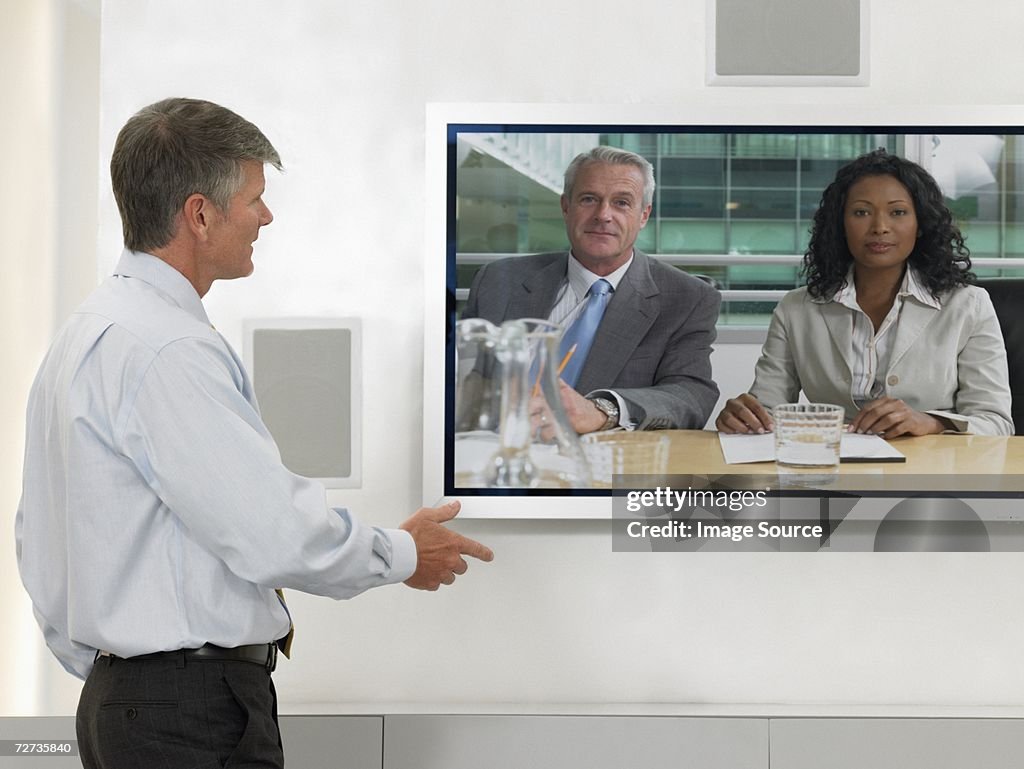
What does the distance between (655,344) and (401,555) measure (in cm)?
90

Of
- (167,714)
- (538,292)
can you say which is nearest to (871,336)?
(538,292)

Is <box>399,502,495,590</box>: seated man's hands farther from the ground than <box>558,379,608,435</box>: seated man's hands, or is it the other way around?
<box>558,379,608,435</box>: seated man's hands

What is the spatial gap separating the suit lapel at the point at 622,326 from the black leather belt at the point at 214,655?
962mm

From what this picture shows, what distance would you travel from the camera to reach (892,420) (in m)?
2.24

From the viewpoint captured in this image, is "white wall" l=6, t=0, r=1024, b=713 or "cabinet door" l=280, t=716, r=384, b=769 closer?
"cabinet door" l=280, t=716, r=384, b=769

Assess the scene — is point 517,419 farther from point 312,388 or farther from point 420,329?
point 312,388

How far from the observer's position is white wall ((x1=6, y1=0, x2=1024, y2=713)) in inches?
91.7

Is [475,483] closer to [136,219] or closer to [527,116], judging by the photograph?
[527,116]

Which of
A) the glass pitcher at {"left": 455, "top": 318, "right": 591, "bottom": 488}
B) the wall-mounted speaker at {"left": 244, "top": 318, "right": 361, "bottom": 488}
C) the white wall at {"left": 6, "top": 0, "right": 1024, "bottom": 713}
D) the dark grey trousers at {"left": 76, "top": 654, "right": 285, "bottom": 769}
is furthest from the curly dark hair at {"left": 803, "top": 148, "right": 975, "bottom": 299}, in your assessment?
the dark grey trousers at {"left": 76, "top": 654, "right": 285, "bottom": 769}

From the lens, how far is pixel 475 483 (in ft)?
7.45

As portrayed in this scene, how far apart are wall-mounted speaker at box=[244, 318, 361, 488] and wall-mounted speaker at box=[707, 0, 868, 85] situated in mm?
1056

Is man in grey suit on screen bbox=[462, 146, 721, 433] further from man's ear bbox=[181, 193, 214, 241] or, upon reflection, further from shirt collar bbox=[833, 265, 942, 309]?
man's ear bbox=[181, 193, 214, 241]

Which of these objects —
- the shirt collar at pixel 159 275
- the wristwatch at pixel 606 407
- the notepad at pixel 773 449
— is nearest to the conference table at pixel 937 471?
the notepad at pixel 773 449

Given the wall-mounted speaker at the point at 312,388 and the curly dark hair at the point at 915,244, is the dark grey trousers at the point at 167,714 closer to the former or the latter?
the wall-mounted speaker at the point at 312,388
